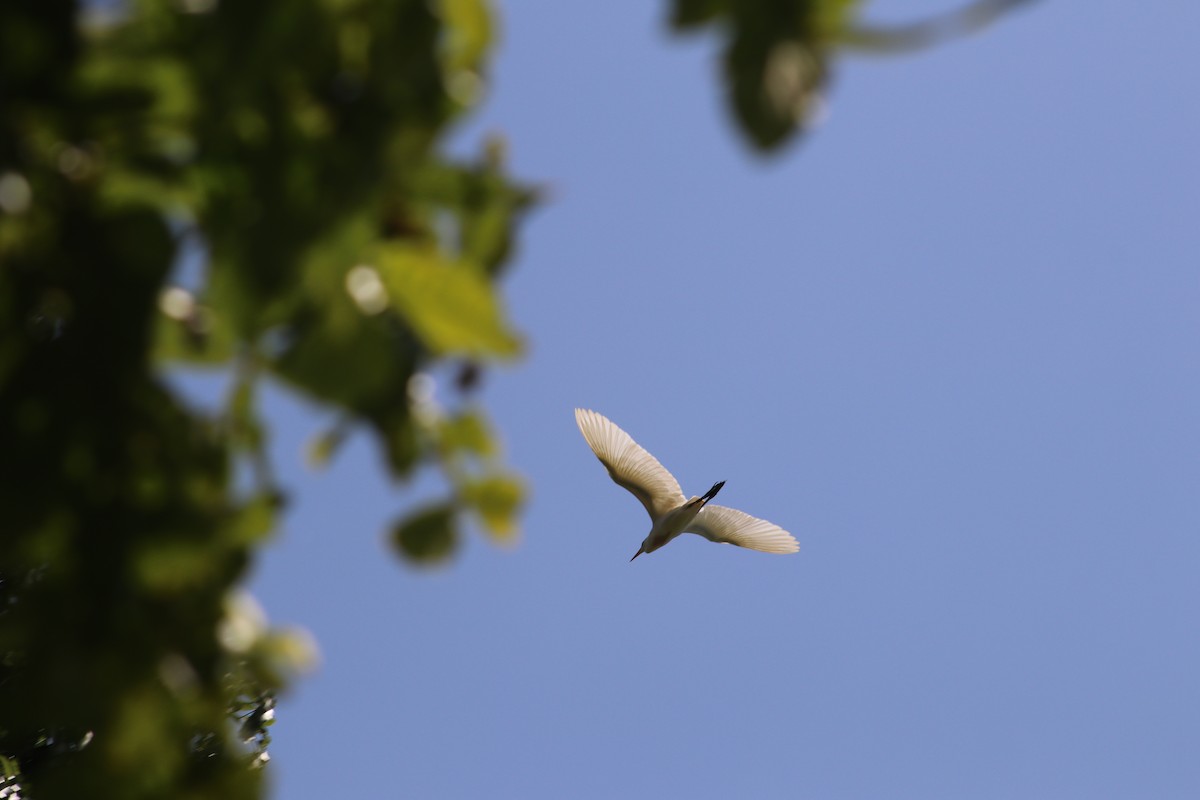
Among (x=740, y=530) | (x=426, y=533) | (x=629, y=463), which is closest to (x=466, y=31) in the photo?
(x=426, y=533)

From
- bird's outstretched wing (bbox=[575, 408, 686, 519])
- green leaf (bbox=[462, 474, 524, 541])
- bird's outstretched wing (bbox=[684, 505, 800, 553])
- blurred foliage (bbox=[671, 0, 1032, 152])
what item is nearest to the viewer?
blurred foliage (bbox=[671, 0, 1032, 152])

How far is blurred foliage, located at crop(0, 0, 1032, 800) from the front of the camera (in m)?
1.38

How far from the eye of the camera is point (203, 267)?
1669mm

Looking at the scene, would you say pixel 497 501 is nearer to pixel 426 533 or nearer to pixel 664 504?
pixel 426 533

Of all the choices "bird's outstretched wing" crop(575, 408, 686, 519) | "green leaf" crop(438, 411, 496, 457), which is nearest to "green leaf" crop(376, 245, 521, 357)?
"green leaf" crop(438, 411, 496, 457)

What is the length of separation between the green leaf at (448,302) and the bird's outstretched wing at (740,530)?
12030 millimetres

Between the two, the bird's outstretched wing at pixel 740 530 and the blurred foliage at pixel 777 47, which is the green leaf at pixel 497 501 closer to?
the blurred foliage at pixel 777 47

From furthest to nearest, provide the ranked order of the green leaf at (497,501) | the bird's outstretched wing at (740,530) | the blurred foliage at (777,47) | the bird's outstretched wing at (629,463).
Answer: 1. the bird's outstretched wing at (740,530)
2. the bird's outstretched wing at (629,463)
3. the green leaf at (497,501)
4. the blurred foliage at (777,47)

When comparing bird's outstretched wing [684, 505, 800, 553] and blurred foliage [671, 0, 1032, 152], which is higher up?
bird's outstretched wing [684, 505, 800, 553]

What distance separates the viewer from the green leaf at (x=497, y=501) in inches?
71.6

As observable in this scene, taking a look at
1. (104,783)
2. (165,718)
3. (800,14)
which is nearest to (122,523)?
(165,718)

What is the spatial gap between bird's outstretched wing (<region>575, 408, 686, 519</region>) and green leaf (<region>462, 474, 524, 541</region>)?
10354 millimetres

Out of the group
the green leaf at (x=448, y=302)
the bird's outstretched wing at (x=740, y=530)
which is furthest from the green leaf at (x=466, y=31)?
the bird's outstretched wing at (x=740, y=530)

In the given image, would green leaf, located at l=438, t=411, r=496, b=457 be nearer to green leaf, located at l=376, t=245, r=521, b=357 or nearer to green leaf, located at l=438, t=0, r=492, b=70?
green leaf, located at l=376, t=245, r=521, b=357
